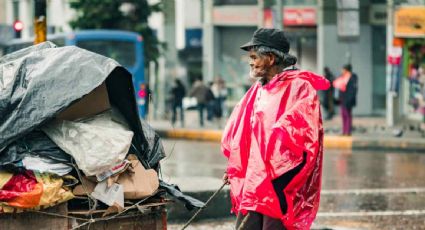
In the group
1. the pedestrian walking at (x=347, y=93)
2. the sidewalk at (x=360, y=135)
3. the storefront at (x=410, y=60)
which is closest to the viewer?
the sidewalk at (x=360, y=135)

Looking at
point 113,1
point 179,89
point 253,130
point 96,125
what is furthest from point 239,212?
point 113,1

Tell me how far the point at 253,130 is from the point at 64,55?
1219 millimetres

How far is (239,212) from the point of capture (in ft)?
22.5

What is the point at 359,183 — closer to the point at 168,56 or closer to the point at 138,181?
the point at 138,181

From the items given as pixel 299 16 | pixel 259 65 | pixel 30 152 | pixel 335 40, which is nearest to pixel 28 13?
pixel 299 16

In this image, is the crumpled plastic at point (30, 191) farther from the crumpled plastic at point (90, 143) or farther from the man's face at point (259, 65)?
the man's face at point (259, 65)

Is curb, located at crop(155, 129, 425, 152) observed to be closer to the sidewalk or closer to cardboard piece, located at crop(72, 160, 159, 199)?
the sidewalk

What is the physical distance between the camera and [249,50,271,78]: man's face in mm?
6871

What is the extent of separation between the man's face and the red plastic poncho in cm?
9

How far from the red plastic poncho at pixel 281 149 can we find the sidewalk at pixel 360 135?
14.2 metres

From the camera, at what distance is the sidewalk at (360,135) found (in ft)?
80.2

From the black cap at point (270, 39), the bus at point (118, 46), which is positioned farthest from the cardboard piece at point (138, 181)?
the bus at point (118, 46)

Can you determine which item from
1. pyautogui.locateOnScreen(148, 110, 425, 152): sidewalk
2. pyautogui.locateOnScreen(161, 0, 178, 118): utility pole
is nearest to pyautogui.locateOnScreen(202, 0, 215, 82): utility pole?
pyautogui.locateOnScreen(161, 0, 178, 118): utility pole

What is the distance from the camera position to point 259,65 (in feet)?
22.6
